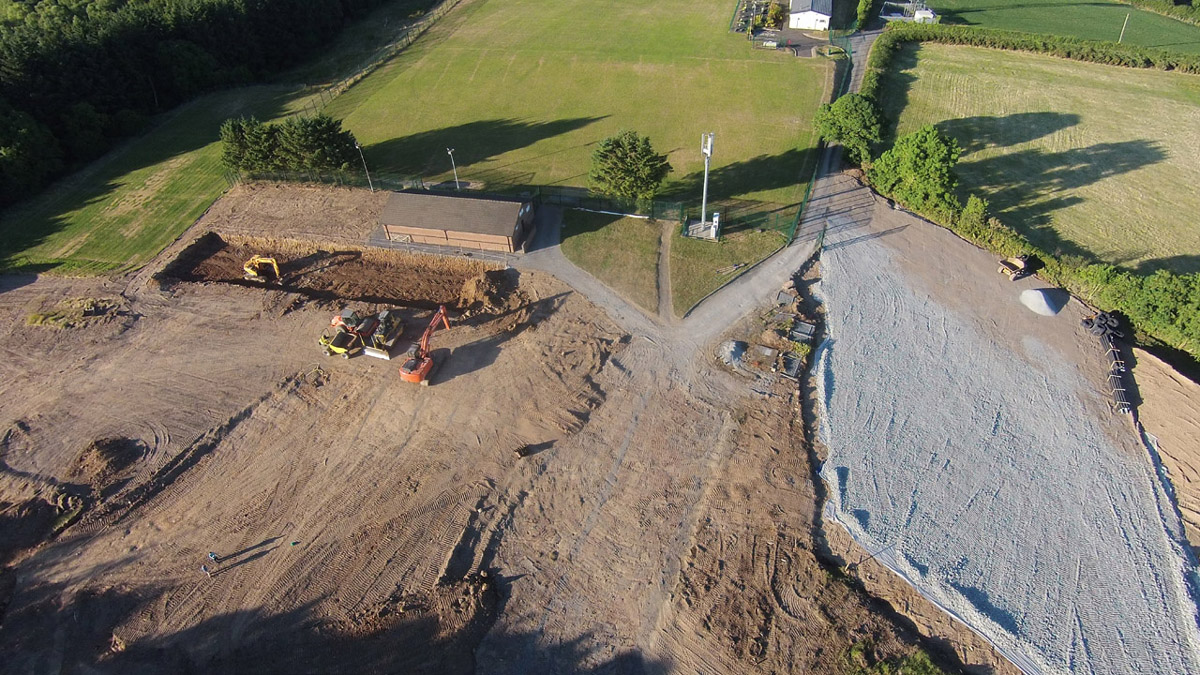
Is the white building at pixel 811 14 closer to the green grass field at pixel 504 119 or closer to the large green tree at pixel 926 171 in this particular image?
the green grass field at pixel 504 119

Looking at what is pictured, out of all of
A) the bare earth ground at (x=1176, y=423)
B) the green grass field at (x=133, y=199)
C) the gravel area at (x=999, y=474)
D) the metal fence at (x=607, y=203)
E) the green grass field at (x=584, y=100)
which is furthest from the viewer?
the green grass field at (x=584, y=100)

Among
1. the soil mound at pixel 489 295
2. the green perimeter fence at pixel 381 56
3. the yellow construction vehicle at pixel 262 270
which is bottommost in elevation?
the soil mound at pixel 489 295

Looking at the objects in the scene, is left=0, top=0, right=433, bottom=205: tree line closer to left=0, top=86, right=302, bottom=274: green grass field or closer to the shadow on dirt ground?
left=0, top=86, right=302, bottom=274: green grass field

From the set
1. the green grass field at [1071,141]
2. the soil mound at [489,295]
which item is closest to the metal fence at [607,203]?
the soil mound at [489,295]

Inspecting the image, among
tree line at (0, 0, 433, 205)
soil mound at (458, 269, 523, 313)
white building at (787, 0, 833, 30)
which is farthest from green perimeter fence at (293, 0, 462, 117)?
white building at (787, 0, 833, 30)

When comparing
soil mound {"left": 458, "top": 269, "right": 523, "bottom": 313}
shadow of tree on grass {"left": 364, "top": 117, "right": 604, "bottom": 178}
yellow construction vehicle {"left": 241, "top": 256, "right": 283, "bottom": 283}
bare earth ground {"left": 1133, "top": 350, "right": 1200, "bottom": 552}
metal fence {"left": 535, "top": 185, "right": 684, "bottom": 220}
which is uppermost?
shadow of tree on grass {"left": 364, "top": 117, "right": 604, "bottom": 178}

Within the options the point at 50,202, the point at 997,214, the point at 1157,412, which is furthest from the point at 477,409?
the point at 50,202

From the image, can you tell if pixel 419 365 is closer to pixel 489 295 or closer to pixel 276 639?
pixel 489 295
